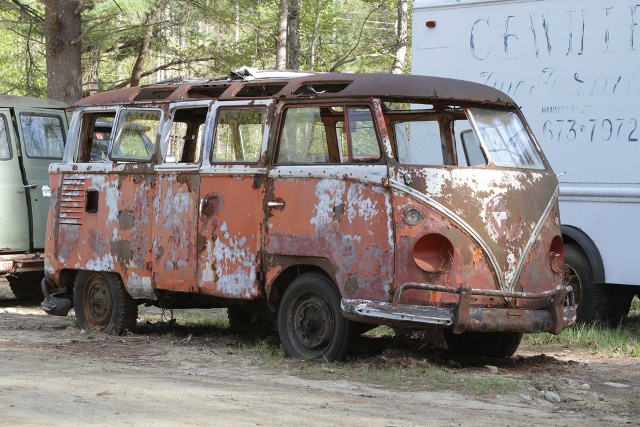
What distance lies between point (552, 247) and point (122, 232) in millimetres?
3985

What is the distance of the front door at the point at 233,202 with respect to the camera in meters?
9.26

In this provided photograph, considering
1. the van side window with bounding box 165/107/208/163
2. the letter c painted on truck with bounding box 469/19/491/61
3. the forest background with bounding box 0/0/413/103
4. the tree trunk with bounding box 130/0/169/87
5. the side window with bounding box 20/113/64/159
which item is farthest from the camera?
the tree trunk with bounding box 130/0/169/87

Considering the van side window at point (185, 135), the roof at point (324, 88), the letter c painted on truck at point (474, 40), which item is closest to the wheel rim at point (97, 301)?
the van side window at point (185, 135)

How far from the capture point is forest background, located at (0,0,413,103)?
1838 centimetres

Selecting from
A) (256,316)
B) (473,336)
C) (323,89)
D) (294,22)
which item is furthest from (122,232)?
(294,22)

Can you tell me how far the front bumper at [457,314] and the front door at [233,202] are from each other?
127cm

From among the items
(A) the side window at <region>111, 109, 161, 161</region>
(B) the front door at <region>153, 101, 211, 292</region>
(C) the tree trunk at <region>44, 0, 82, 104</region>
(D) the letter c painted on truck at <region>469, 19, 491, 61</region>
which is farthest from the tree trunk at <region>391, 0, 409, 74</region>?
(B) the front door at <region>153, 101, 211, 292</region>

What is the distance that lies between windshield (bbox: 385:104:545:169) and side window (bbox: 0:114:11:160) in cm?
620

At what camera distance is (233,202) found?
943 cm

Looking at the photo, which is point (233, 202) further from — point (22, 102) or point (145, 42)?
point (145, 42)

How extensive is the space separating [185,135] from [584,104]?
3.77 metres

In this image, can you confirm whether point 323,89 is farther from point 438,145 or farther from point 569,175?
point 569,175

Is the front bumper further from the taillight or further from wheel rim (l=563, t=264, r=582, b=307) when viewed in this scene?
wheel rim (l=563, t=264, r=582, b=307)

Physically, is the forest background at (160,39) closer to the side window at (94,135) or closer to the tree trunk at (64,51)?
the tree trunk at (64,51)
